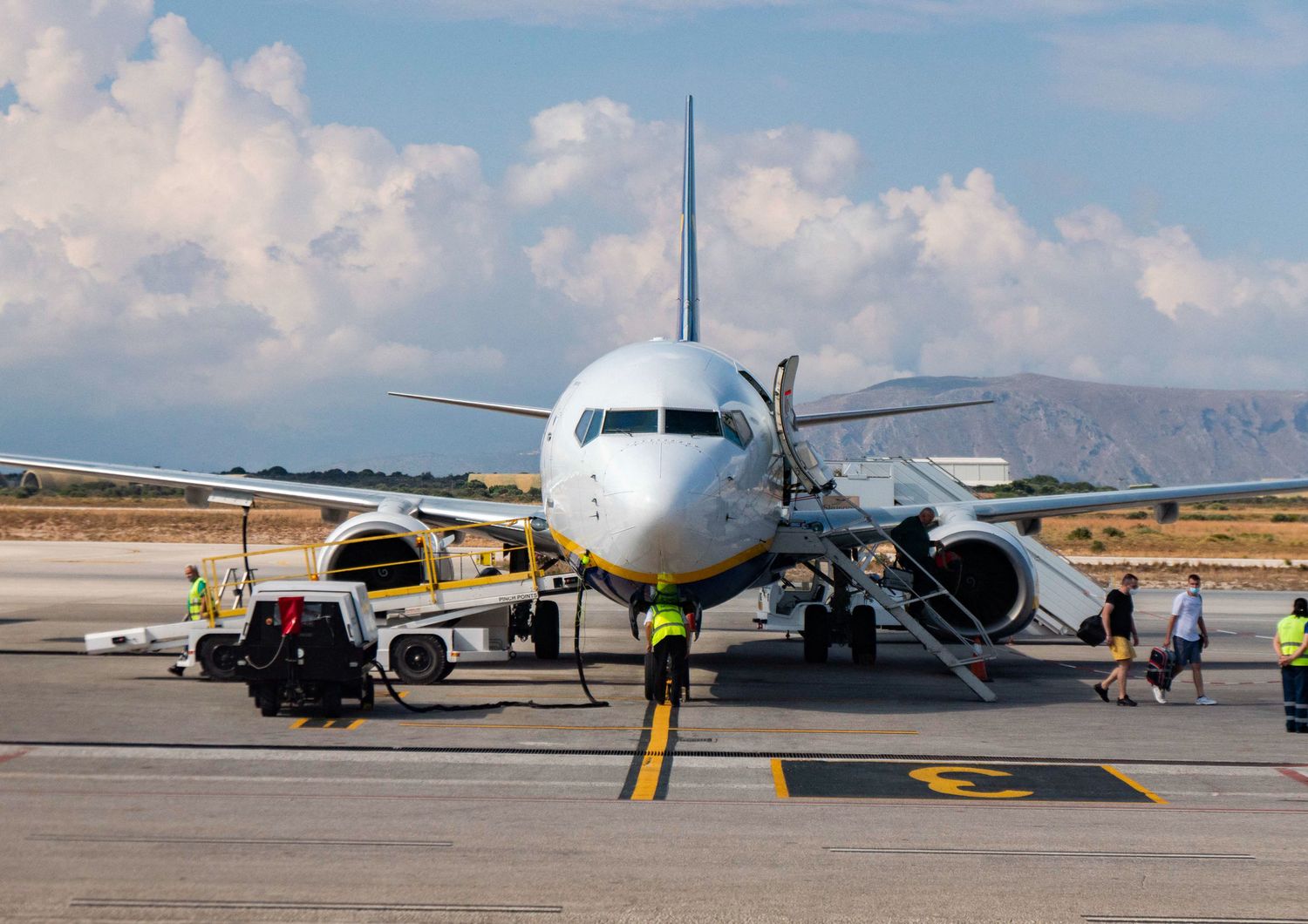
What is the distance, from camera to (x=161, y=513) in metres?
87.0

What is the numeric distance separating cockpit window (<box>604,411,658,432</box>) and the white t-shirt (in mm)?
7221

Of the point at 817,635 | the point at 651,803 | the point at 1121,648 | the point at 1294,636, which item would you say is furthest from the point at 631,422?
the point at 1294,636

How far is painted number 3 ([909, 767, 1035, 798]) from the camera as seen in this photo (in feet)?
39.1

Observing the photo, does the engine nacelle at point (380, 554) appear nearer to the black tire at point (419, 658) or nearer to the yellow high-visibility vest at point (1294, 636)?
the black tire at point (419, 658)

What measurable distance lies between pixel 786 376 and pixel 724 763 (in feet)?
20.5

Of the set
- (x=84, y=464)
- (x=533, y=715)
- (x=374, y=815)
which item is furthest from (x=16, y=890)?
(x=84, y=464)

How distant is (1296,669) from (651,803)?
870cm

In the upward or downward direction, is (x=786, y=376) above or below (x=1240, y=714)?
above

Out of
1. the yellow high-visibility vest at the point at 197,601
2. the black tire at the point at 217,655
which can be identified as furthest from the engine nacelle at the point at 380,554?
the black tire at the point at 217,655

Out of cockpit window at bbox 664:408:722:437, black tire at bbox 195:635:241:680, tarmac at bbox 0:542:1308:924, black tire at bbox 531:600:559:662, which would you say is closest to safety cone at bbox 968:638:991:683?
tarmac at bbox 0:542:1308:924

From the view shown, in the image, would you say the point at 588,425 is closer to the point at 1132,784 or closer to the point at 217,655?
the point at 217,655

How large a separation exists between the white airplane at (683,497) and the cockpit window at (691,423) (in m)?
0.02

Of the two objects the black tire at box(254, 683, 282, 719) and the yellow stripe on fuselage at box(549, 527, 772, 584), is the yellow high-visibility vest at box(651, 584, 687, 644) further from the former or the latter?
the black tire at box(254, 683, 282, 719)

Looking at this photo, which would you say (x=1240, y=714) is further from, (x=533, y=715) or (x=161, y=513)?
(x=161, y=513)
